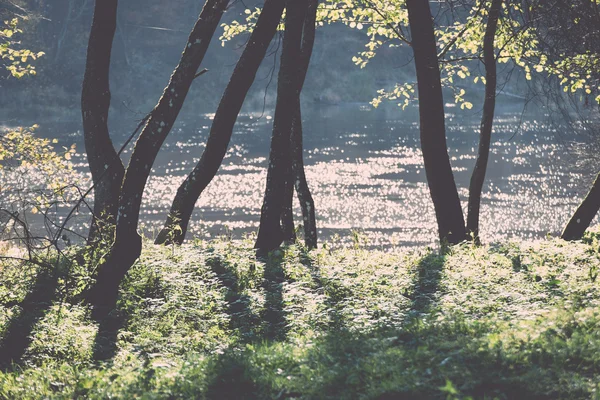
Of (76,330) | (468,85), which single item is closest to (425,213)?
(76,330)

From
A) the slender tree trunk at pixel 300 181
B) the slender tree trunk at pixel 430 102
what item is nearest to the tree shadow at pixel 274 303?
the slender tree trunk at pixel 300 181

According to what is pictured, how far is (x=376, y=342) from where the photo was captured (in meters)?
6.93

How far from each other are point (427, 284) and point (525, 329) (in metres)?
3.32

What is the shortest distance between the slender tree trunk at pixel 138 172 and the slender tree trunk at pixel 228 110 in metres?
2.01

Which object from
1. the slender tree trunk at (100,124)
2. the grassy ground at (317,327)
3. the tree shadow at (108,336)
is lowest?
the tree shadow at (108,336)

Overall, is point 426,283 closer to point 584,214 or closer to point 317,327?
point 317,327

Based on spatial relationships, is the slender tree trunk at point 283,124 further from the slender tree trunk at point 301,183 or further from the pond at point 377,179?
the pond at point 377,179

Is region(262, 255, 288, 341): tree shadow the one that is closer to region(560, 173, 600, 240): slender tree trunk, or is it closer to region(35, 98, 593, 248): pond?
region(560, 173, 600, 240): slender tree trunk

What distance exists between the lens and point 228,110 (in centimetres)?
1320

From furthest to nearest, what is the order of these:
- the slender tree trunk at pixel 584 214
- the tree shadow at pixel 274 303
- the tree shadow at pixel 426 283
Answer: the slender tree trunk at pixel 584 214, the tree shadow at pixel 426 283, the tree shadow at pixel 274 303

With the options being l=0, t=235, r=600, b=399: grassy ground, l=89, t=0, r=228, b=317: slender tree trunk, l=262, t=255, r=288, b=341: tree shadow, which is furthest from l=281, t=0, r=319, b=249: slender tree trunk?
l=89, t=0, r=228, b=317: slender tree trunk

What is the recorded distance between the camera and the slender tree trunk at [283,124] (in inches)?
500

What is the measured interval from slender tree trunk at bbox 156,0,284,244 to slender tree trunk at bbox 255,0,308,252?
40 cm

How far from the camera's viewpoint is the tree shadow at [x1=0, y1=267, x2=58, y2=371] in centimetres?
786
